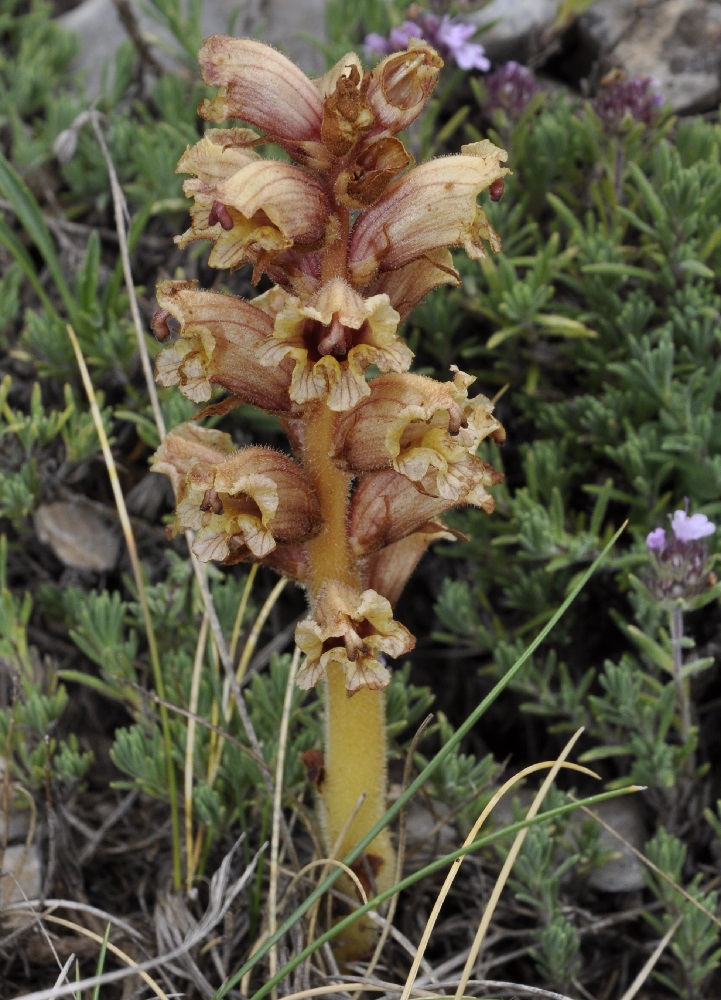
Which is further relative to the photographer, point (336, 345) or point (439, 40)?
point (439, 40)

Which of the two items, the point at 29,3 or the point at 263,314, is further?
the point at 29,3

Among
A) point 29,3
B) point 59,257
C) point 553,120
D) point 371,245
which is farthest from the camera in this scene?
point 29,3

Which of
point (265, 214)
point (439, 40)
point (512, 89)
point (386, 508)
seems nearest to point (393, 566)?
point (386, 508)

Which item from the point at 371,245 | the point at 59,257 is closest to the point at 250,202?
the point at 371,245

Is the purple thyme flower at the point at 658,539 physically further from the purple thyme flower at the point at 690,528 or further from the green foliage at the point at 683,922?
the green foliage at the point at 683,922

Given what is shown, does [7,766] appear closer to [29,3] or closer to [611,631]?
[611,631]

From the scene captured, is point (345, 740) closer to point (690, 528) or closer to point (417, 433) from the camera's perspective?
point (417, 433)
